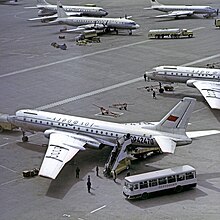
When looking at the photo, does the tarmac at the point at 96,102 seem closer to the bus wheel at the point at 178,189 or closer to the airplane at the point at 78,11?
the bus wheel at the point at 178,189

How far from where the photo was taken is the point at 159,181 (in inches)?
2104

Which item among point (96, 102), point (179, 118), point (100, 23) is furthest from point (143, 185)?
A: point (100, 23)

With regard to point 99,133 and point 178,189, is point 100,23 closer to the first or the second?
point 99,133

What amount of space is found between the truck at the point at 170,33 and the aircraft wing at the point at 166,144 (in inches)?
2623

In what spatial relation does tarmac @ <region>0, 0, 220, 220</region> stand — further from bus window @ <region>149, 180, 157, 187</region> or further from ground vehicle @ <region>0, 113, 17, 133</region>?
bus window @ <region>149, 180, 157, 187</region>

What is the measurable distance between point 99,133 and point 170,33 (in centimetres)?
6522

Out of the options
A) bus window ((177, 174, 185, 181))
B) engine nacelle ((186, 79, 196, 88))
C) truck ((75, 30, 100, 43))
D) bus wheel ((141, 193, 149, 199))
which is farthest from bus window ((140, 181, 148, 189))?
truck ((75, 30, 100, 43))

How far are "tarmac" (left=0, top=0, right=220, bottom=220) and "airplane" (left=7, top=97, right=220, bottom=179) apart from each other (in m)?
2.16

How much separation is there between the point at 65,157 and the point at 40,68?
45961 millimetres

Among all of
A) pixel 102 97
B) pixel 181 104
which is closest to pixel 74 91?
pixel 102 97

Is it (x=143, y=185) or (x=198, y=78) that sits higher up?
(x=198, y=78)

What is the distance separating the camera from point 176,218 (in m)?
49.3

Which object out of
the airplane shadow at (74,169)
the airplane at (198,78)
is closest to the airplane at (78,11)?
the airplane at (198,78)

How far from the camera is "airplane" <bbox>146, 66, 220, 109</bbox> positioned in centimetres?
7719
